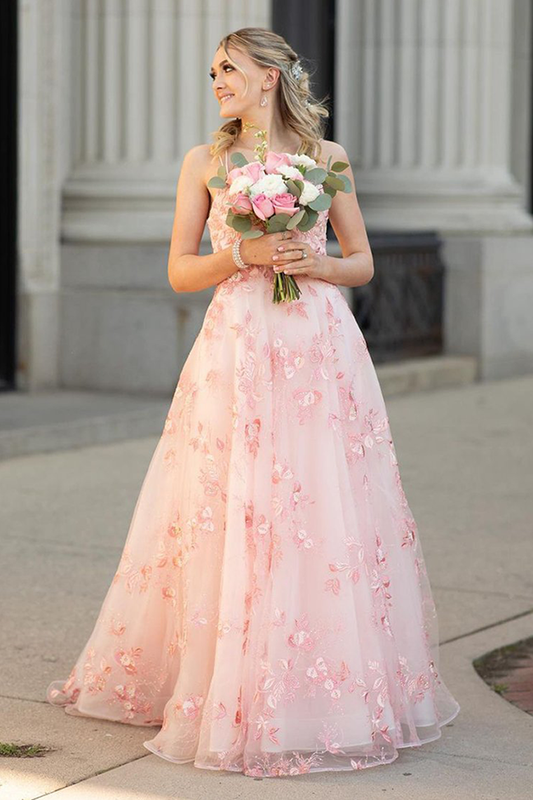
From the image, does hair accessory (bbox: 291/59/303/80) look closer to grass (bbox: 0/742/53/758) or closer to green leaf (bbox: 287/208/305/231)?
green leaf (bbox: 287/208/305/231)

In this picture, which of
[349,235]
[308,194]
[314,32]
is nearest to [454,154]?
[314,32]

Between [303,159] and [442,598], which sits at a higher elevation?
[303,159]

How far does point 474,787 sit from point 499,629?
1.72m

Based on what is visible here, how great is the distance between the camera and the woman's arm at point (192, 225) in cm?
458

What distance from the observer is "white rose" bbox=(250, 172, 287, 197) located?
4.27 m

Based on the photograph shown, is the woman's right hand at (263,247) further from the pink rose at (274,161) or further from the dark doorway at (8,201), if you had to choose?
the dark doorway at (8,201)

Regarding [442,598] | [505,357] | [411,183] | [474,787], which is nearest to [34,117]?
[411,183]

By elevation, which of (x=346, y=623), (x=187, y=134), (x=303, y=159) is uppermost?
(x=187, y=134)

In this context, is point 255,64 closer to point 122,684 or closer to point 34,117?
point 122,684

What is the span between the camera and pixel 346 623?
4.36m

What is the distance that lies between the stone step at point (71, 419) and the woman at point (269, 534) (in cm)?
461

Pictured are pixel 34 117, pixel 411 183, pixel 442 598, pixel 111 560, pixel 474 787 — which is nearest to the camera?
pixel 474 787

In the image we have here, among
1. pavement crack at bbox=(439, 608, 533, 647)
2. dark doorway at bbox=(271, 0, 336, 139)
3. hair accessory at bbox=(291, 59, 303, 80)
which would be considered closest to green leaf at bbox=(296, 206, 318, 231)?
hair accessory at bbox=(291, 59, 303, 80)

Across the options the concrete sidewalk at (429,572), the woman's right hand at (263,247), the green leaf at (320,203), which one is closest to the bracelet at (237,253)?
the woman's right hand at (263,247)
